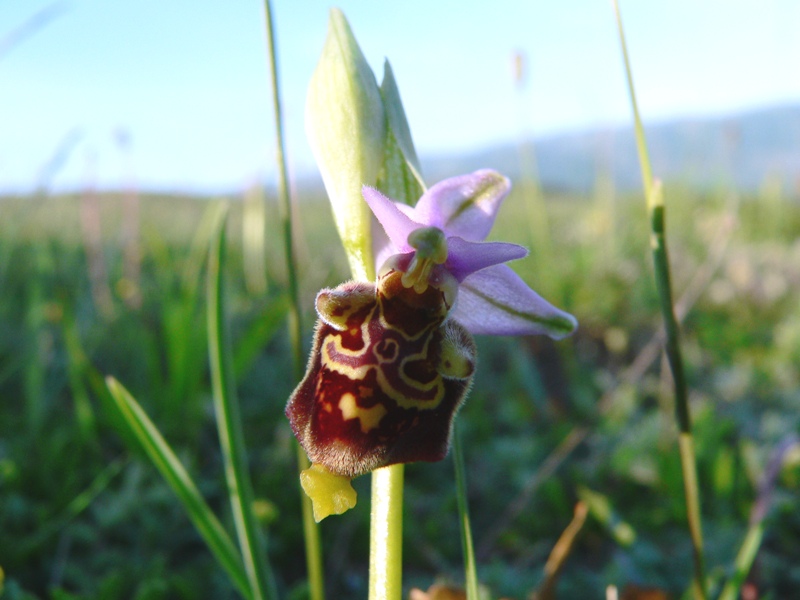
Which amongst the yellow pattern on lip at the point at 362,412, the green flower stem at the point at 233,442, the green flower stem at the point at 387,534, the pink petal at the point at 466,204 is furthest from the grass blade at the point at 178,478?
the pink petal at the point at 466,204

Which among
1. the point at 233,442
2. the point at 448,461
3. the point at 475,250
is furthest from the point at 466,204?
the point at 448,461

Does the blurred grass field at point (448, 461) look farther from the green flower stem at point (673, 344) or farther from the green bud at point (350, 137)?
the green bud at point (350, 137)

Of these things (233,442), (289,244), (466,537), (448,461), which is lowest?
(448,461)

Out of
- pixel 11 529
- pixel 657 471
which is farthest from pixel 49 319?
pixel 657 471

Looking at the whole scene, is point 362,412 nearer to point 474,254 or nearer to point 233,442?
point 474,254

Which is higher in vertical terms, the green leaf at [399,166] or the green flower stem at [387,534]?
the green leaf at [399,166]

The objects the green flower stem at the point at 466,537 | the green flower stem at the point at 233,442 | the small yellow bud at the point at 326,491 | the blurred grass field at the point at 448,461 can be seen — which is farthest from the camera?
the blurred grass field at the point at 448,461

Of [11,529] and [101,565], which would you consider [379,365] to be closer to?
[101,565]
